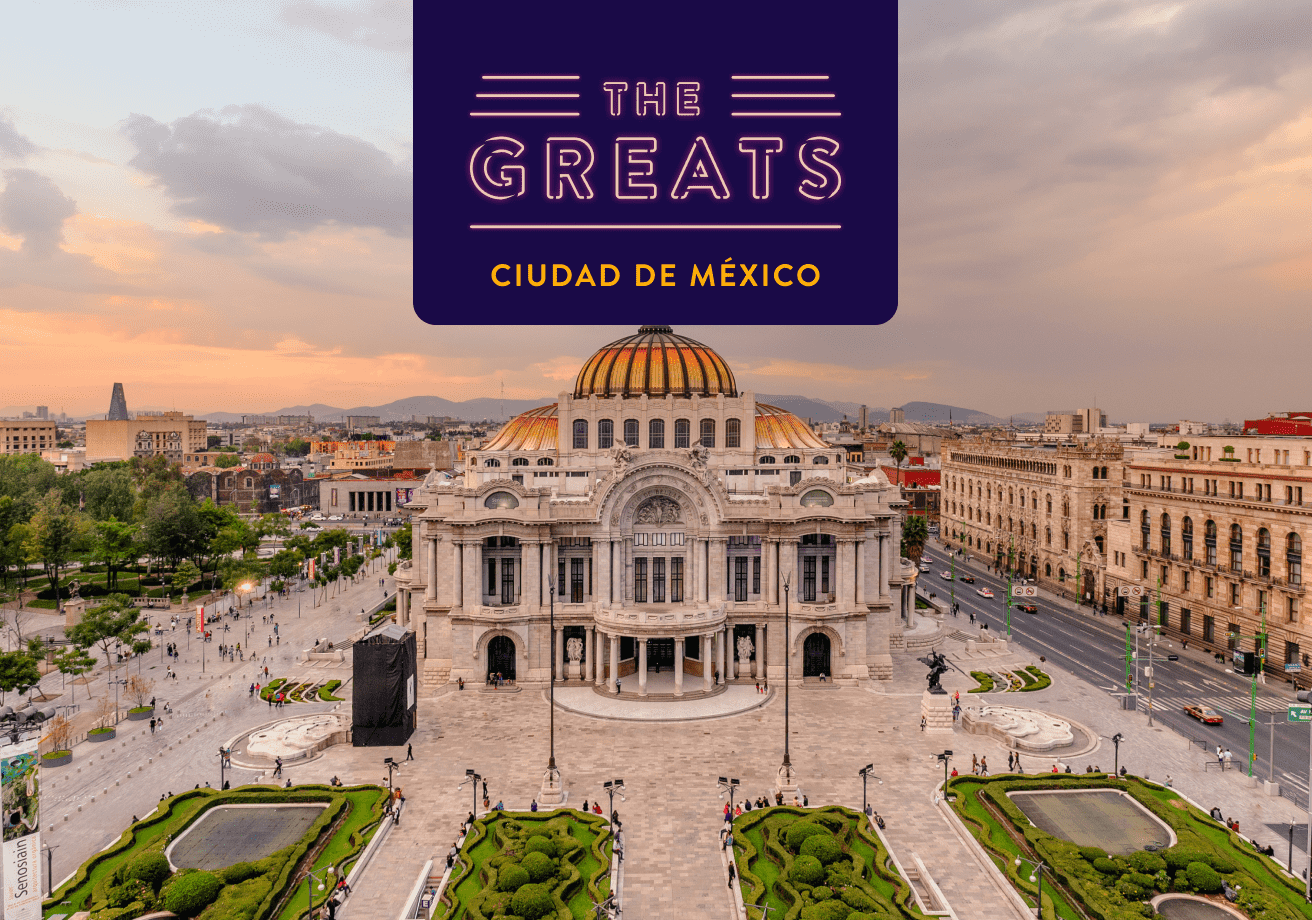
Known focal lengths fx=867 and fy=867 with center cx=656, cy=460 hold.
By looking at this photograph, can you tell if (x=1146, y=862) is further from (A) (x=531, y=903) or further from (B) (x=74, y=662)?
(B) (x=74, y=662)

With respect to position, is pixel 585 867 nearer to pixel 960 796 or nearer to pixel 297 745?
pixel 960 796

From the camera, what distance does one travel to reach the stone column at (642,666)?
67312 mm

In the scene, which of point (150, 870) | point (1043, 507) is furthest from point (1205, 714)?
point (150, 870)

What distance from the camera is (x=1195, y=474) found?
83562 mm

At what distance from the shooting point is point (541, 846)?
40.2 m

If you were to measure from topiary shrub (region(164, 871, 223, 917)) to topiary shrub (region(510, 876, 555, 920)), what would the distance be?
505 inches

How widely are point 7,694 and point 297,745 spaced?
3076 cm

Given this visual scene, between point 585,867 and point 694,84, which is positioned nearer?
point 694,84

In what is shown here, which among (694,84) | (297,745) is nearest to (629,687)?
(297,745)

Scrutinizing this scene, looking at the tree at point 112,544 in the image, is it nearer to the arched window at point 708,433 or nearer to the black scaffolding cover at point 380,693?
the black scaffolding cover at point 380,693

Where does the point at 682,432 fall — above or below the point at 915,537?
above

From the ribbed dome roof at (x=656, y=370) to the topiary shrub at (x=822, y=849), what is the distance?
4781 cm

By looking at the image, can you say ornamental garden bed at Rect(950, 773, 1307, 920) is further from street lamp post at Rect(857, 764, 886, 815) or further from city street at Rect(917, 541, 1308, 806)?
city street at Rect(917, 541, 1308, 806)

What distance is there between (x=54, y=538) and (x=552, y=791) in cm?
8234
